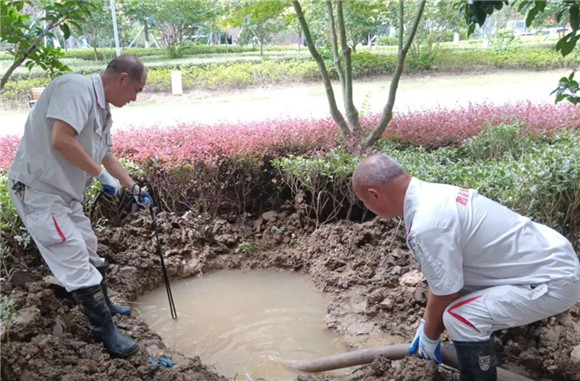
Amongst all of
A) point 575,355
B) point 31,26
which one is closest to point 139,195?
point 31,26

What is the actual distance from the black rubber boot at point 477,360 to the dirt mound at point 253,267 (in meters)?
0.22

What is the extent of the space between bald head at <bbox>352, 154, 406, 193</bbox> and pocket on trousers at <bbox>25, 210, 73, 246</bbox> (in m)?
1.69

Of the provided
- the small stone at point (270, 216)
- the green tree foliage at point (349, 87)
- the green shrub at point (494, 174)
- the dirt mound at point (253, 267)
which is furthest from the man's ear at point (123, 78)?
the green tree foliage at point (349, 87)

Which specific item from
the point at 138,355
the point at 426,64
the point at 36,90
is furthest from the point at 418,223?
the point at 426,64

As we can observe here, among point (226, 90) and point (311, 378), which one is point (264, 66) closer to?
point (226, 90)

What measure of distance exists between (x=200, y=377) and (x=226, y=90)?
8.16 m

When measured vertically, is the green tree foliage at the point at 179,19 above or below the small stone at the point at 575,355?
above

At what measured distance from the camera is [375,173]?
2.32 meters

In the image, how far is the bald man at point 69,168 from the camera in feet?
8.73

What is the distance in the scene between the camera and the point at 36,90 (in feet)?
24.6

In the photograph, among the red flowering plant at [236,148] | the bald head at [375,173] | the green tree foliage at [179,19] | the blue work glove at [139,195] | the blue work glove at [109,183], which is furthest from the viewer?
the green tree foliage at [179,19]

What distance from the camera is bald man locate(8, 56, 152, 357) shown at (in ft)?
8.73

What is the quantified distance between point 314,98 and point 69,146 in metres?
8.30

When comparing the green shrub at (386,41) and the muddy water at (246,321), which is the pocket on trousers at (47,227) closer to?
the muddy water at (246,321)
